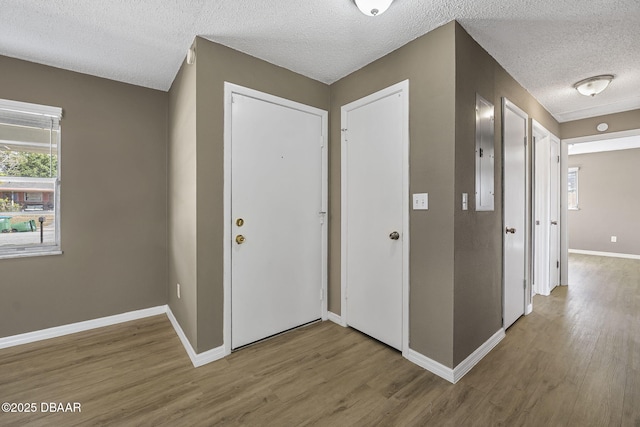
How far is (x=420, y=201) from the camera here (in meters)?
2.06

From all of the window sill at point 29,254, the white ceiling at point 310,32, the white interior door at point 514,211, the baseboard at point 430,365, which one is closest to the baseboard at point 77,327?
the window sill at point 29,254

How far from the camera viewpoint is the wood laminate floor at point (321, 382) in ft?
5.20

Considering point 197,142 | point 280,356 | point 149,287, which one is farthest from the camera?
point 149,287

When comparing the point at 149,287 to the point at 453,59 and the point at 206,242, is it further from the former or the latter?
the point at 453,59

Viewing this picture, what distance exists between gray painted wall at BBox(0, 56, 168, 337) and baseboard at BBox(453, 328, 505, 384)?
2925mm

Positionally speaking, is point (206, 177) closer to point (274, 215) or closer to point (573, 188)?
point (274, 215)

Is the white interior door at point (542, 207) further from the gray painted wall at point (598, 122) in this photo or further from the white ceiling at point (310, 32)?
the white ceiling at point (310, 32)

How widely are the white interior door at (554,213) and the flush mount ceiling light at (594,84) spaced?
96cm

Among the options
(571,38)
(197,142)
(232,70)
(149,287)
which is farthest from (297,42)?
(149,287)

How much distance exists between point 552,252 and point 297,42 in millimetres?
4186

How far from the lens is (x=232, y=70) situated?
7.29 feet

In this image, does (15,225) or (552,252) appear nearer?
(15,225)

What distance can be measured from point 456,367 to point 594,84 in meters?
3.00

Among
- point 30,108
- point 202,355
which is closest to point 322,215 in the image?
point 202,355
